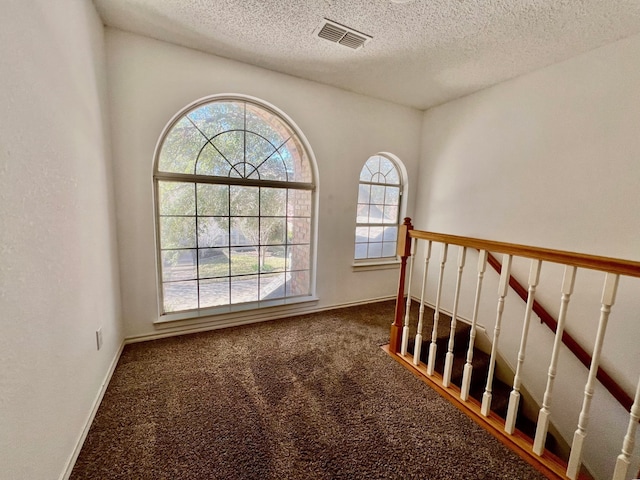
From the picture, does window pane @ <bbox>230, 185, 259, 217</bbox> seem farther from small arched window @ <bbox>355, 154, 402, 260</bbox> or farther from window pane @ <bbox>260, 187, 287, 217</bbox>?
small arched window @ <bbox>355, 154, 402, 260</bbox>

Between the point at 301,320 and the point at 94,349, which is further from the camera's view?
the point at 301,320

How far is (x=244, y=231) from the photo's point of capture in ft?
8.66

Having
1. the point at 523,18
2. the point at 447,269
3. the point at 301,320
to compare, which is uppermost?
the point at 523,18

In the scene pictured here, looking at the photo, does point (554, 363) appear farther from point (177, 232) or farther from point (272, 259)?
point (177, 232)

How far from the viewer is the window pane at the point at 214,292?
8.36 ft

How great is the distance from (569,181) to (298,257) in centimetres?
254

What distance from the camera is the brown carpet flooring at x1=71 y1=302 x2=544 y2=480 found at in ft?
3.99

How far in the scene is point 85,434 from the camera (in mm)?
1338

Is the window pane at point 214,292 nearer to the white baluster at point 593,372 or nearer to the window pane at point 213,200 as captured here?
the window pane at point 213,200

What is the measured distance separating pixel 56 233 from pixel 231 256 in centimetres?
151

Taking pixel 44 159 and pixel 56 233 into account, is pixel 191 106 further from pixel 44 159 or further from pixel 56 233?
Answer: pixel 56 233

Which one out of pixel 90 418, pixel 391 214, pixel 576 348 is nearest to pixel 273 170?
pixel 391 214

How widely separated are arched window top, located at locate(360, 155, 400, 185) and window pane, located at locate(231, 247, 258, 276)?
63.5 inches

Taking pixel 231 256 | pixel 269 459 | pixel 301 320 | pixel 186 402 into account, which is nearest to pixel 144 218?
pixel 231 256
